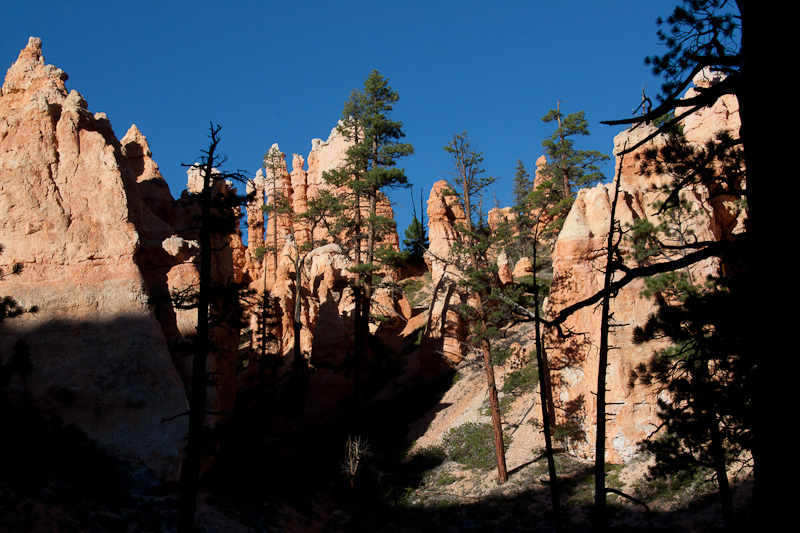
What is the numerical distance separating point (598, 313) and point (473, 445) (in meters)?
7.97

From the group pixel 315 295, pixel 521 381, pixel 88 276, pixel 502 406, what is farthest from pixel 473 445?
pixel 315 295

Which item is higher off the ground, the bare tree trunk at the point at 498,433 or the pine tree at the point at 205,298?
the pine tree at the point at 205,298

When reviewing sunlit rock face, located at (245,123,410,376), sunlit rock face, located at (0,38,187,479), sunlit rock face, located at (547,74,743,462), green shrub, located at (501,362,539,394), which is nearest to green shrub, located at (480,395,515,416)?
green shrub, located at (501,362,539,394)

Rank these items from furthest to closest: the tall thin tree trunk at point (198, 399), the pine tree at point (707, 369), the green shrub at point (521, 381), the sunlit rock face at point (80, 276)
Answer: the green shrub at point (521, 381) → the sunlit rock face at point (80, 276) → the tall thin tree trunk at point (198, 399) → the pine tree at point (707, 369)

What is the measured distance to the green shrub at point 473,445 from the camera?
2297 cm

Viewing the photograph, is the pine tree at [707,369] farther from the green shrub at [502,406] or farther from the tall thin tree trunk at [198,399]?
the green shrub at [502,406]

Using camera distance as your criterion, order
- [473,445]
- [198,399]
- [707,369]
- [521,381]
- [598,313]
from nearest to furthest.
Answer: [707,369], [198,399], [598,313], [473,445], [521,381]

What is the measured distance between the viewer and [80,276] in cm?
1736

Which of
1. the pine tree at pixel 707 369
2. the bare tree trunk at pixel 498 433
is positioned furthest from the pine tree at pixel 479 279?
the pine tree at pixel 707 369

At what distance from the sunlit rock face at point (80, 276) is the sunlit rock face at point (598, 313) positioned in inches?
530

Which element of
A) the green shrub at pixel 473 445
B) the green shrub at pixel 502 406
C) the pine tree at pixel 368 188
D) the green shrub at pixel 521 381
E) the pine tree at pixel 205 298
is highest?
the pine tree at pixel 368 188

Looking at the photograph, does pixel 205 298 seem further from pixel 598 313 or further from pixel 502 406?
pixel 502 406

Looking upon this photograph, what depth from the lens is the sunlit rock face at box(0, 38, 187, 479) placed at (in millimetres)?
15453

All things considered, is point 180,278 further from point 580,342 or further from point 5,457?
point 580,342
